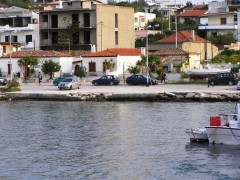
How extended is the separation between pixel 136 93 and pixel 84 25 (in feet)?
122

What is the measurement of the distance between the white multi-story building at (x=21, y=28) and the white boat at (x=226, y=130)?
64052mm

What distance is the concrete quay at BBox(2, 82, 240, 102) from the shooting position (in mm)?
54094

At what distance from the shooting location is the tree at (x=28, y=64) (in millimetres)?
74125

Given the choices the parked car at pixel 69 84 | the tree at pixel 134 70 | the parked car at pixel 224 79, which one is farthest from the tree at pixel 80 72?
the parked car at pixel 224 79

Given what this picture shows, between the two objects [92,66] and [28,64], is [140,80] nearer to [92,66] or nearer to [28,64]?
[92,66]

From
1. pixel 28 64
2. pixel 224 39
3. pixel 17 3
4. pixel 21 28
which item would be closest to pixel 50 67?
pixel 28 64

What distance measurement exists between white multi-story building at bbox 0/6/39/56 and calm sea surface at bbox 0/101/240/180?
151 feet

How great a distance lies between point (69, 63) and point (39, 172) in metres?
51.1

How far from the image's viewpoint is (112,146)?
32.8 metres

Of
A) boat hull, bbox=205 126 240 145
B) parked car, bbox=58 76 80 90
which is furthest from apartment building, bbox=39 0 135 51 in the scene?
boat hull, bbox=205 126 240 145

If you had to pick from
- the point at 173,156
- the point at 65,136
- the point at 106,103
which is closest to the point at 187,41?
the point at 106,103

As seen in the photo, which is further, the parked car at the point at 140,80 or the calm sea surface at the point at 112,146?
the parked car at the point at 140,80

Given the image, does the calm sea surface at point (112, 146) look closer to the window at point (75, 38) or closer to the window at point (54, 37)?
the window at point (75, 38)

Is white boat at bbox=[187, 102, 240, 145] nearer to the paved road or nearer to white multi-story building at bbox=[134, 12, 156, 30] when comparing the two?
the paved road
